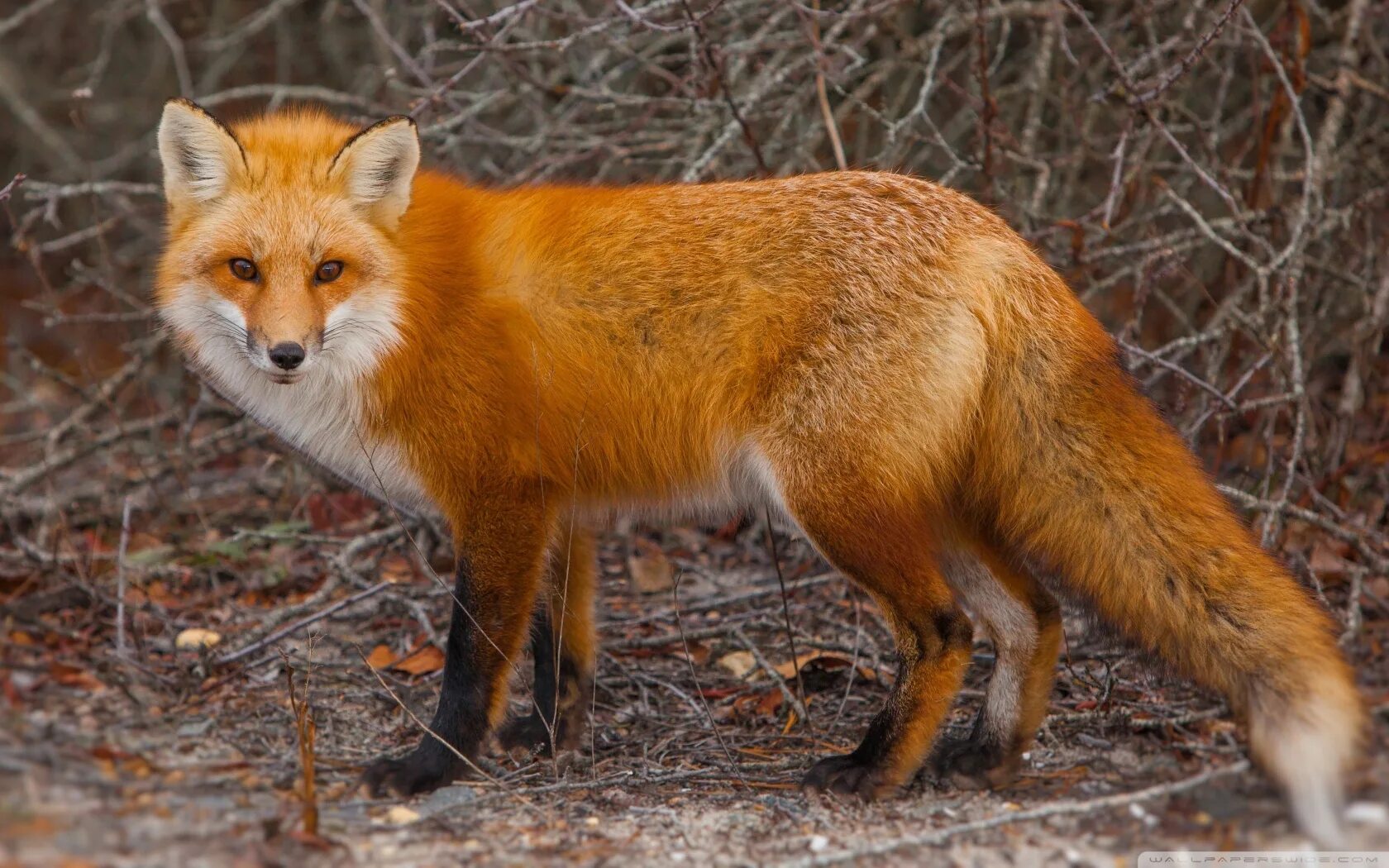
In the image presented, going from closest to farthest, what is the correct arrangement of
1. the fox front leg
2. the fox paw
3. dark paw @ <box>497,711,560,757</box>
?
the fox paw
the fox front leg
dark paw @ <box>497,711,560,757</box>

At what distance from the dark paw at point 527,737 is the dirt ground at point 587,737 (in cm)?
8

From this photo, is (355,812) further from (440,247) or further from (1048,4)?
(1048,4)

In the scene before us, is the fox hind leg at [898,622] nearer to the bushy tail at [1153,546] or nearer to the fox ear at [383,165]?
the bushy tail at [1153,546]

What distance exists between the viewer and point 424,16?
638 cm

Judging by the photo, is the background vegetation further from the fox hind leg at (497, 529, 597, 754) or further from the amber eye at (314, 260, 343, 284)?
the amber eye at (314, 260, 343, 284)

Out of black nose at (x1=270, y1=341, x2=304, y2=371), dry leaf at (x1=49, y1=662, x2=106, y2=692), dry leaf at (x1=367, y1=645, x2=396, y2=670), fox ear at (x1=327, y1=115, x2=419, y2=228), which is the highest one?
fox ear at (x1=327, y1=115, x2=419, y2=228)

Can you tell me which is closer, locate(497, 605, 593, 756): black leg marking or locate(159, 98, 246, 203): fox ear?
locate(159, 98, 246, 203): fox ear

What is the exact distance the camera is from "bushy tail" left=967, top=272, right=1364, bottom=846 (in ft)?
8.94

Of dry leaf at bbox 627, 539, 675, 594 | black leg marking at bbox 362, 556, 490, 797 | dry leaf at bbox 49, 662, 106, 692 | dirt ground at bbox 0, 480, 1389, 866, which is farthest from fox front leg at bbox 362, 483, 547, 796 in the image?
dry leaf at bbox 627, 539, 675, 594

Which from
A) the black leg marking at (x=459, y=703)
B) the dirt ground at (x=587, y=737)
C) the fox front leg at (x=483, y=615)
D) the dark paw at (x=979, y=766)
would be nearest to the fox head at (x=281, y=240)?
the fox front leg at (x=483, y=615)

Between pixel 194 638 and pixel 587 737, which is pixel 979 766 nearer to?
pixel 587 737

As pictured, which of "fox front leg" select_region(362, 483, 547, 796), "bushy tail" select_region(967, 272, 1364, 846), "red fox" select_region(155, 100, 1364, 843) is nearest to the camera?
"bushy tail" select_region(967, 272, 1364, 846)

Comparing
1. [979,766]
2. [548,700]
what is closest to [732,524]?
[548,700]

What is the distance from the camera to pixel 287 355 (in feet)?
9.86
